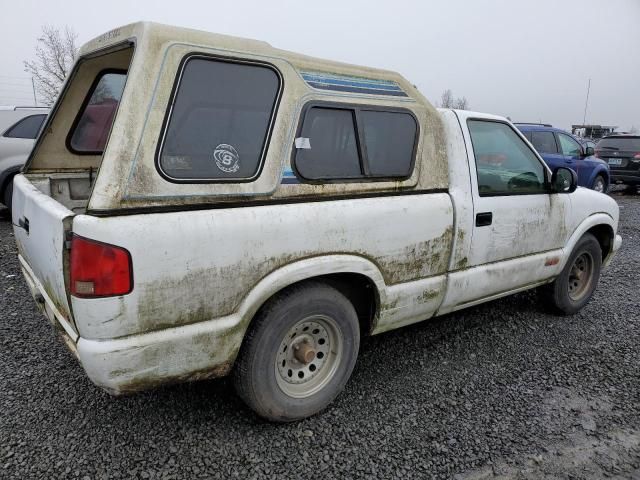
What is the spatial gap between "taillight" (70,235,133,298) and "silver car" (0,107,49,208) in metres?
6.45

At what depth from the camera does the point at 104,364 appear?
204cm

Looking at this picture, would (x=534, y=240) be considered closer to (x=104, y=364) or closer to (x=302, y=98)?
(x=302, y=98)

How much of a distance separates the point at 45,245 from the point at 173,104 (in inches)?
37.4

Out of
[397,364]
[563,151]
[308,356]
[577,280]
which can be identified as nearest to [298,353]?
[308,356]

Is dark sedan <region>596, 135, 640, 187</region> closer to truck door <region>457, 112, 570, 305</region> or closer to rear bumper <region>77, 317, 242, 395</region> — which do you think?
truck door <region>457, 112, 570, 305</region>

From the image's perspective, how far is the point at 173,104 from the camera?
215cm

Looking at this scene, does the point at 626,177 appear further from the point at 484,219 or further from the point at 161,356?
the point at 161,356

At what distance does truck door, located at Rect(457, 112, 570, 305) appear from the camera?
3301 millimetres

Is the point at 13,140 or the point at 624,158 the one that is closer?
the point at 13,140

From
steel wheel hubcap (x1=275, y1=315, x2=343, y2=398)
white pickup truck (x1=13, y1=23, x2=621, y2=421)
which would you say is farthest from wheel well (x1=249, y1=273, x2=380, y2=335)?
steel wheel hubcap (x1=275, y1=315, x2=343, y2=398)

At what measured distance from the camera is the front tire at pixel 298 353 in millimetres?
2447

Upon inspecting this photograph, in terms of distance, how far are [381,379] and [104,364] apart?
1823 mm

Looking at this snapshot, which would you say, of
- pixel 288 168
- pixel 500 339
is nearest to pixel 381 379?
pixel 500 339

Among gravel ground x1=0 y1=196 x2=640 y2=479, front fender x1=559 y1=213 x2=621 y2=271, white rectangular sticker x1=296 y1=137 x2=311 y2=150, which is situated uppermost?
white rectangular sticker x1=296 y1=137 x2=311 y2=150
